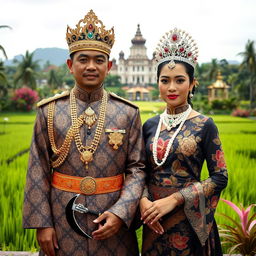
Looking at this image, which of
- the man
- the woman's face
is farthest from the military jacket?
the woman's face

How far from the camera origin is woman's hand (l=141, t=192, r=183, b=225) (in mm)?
1657

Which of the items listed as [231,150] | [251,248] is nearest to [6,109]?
[231,150]

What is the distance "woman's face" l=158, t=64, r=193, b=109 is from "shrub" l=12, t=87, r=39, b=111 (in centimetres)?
1317

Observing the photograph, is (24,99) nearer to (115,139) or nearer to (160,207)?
(115,139)

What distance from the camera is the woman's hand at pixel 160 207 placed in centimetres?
166

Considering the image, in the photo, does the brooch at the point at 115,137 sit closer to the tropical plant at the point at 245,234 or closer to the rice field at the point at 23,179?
the tropical plant at the point at 245,234

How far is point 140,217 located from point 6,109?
43.1 feet

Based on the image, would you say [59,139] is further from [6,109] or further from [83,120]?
[6,109]

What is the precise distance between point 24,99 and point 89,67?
44.1 feet

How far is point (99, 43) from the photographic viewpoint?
1.73 meters

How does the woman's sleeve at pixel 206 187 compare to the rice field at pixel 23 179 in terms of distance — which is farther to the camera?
the rice field at pixel 23 179

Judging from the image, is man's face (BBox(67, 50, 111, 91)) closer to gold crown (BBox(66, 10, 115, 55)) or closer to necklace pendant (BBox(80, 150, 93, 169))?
gold crown (BBox(66, 10, 115, 55))

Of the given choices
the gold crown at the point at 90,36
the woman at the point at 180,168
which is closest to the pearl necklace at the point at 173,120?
the woman at the point at 180,168

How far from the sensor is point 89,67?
65.8 inches
